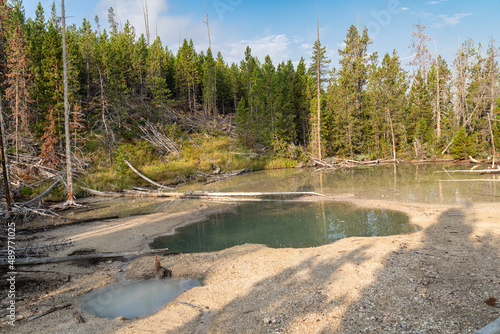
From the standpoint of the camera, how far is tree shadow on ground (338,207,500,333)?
4371 millimetres

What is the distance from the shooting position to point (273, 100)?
4234cm

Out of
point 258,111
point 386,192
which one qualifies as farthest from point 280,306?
point 258,111

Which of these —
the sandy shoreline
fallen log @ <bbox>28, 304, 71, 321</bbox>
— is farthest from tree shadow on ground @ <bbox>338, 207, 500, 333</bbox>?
fallen log @ <bbox>28, 304, 71, 321</bbox>

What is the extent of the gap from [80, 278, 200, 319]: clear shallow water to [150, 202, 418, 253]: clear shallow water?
2.72 meters

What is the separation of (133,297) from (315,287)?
4231 millimetres

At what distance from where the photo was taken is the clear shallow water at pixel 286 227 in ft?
33.8

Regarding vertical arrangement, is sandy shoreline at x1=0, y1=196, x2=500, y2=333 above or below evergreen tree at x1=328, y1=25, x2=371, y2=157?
below

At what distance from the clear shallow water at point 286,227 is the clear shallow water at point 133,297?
8.93 ft

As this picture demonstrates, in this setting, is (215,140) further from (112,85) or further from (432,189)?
(432,189)

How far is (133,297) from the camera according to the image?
6504 millimetres

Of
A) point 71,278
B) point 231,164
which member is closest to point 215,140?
point 231,164

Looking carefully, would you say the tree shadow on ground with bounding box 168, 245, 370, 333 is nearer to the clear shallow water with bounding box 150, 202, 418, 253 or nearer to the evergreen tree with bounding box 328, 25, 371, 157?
the clear shallow water with bounding box 150, 202, 418, 253

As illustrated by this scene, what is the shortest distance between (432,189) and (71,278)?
19261mm

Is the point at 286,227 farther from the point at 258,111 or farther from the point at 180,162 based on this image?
the point at 258,111
